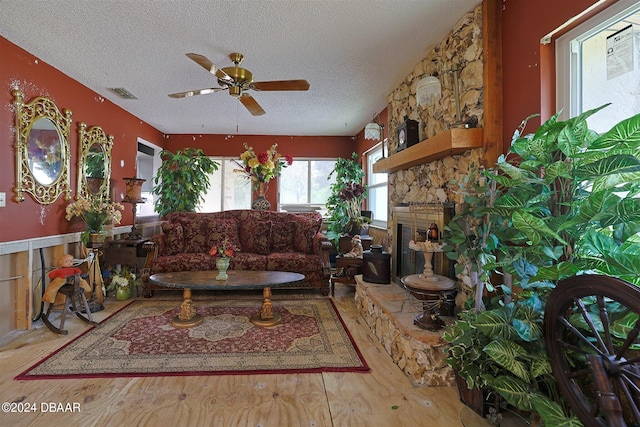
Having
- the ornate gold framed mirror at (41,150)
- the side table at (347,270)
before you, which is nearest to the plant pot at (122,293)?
the ornate gold framed mirror at (41,150)

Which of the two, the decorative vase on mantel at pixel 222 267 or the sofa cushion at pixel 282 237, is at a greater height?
the sofa cushion at pixel 282 237

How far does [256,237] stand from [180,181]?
6.39 ft

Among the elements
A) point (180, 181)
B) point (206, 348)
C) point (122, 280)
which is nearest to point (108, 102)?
point (180, 181)

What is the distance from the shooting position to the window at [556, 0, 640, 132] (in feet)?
4.90

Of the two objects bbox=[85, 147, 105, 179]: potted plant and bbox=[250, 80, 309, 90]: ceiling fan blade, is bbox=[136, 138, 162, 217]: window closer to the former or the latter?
bbox=[85, 147, 105, 179]: potted plant

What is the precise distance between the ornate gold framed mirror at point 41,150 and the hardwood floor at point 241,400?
1560 millimetres

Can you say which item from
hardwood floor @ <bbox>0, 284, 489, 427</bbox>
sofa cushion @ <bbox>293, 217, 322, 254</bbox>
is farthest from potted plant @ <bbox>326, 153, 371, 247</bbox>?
hardwood floor @ <bbox>0, 284, 489, 427</bbox>

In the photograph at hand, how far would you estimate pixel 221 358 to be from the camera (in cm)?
240

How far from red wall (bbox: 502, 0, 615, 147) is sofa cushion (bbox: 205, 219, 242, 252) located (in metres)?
3.58

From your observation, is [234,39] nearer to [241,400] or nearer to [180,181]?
[241,400]

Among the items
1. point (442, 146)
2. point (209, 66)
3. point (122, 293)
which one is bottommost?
point (122, 293)

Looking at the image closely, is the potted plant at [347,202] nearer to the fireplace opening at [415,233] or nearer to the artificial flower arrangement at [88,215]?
the fireplace opening at [415,233]

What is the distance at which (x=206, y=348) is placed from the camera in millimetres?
2576

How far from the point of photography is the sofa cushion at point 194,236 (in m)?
4.44
